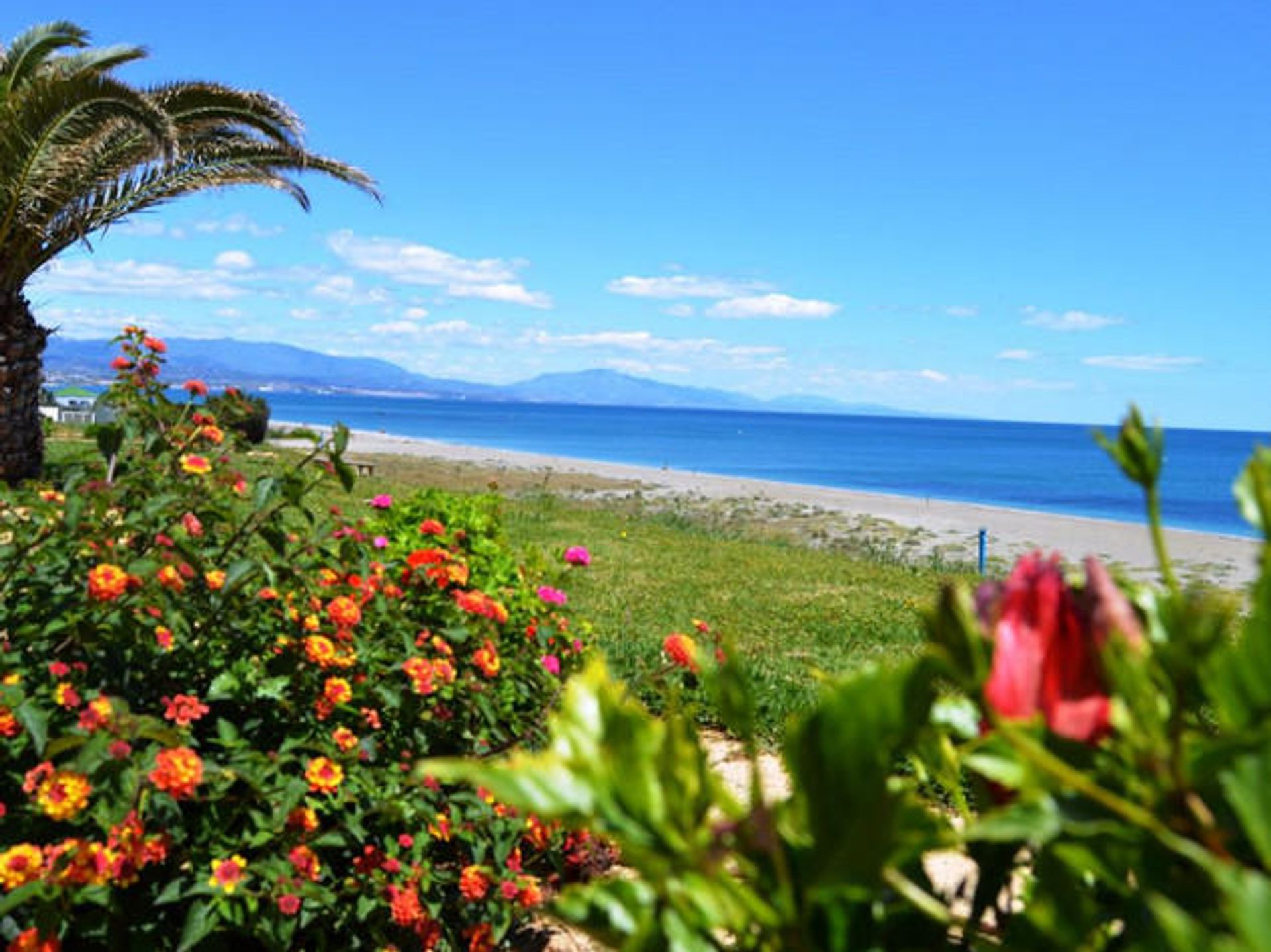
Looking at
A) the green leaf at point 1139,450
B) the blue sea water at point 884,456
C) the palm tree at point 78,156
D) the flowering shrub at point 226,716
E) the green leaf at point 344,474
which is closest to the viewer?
the green leaf at point 1139,450

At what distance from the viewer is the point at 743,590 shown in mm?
10672

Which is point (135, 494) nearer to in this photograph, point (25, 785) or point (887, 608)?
point (25, 785)

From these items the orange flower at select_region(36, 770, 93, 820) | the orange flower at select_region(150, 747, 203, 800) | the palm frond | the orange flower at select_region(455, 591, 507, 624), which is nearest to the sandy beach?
the palm frond

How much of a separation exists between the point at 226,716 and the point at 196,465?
0.61 m

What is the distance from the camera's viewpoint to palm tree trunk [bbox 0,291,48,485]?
1086 centimetres

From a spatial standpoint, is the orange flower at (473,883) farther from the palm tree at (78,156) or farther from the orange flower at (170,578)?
the palm tree at (78,156)

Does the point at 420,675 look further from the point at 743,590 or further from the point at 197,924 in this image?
the point at 743,590

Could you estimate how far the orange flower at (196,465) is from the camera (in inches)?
95.3

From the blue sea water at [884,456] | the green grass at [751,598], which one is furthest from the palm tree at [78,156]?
the green grass at [751,598]

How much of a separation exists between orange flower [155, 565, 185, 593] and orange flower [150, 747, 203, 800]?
1.61 ft

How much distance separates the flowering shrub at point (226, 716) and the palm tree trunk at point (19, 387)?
31.2 feet

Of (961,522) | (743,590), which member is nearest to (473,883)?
(743,590)

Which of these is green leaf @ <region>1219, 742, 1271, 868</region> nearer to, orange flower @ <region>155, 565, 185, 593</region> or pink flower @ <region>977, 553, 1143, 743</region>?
pink flower @ <region>977, 553, 1143, 743</region>

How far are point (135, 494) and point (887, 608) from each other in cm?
852
